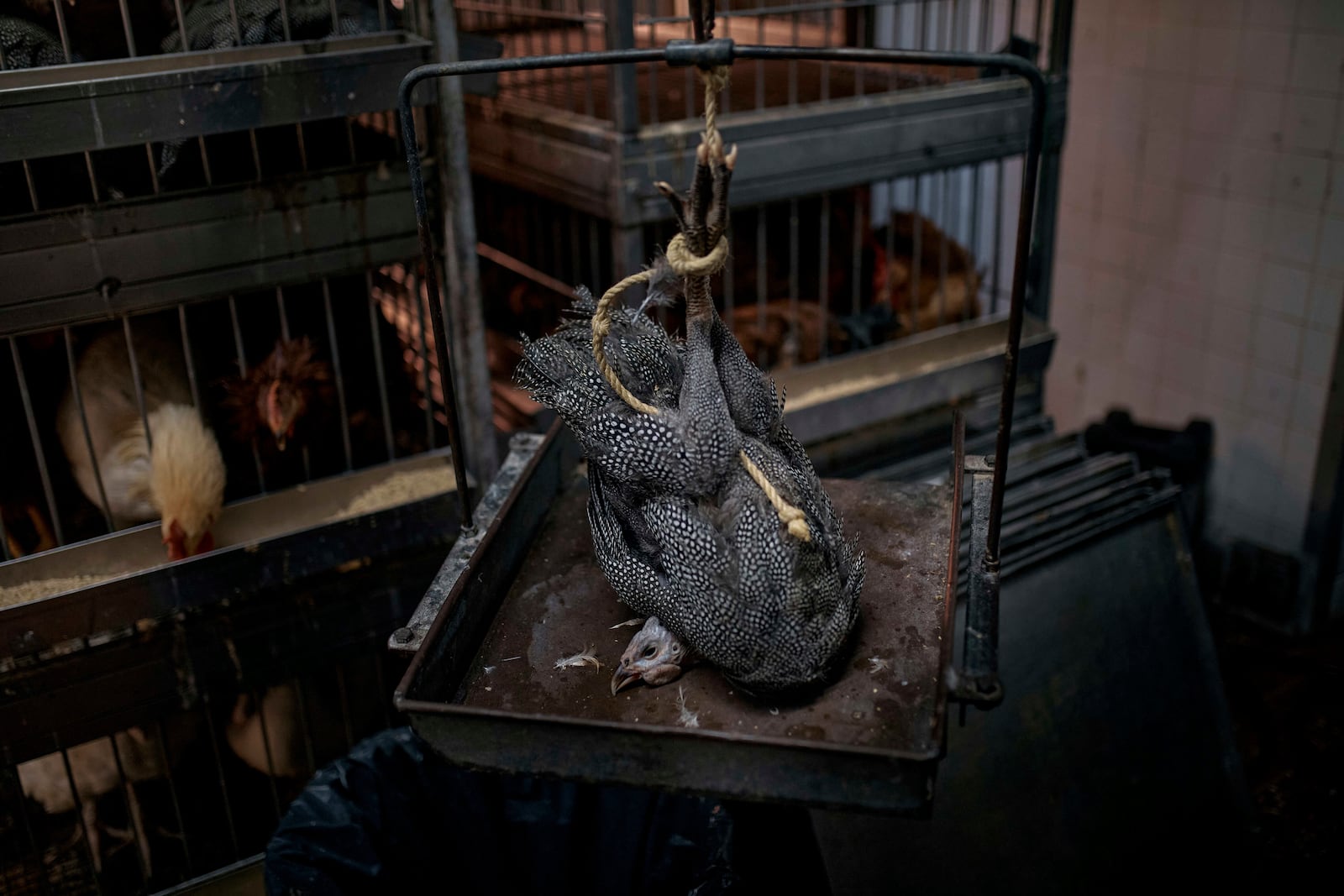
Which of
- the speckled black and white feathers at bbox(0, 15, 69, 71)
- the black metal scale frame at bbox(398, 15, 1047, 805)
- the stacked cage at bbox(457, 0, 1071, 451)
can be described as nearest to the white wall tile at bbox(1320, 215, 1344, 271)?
the stacked cage at bbox(457, 0, 1071, 451)

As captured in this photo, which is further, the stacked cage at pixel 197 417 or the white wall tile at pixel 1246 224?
the white wall tile at pixel 1246 224

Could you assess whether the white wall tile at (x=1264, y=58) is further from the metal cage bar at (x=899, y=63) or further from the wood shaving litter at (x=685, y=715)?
the wood shaving litter at (x=685, y=715)

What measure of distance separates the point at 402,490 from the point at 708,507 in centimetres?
112

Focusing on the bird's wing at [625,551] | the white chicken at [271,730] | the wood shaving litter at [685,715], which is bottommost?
the white chicken at [271,730]

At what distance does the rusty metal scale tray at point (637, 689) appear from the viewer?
3.72 ft

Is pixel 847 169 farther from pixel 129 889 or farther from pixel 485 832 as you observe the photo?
pixel 129 889

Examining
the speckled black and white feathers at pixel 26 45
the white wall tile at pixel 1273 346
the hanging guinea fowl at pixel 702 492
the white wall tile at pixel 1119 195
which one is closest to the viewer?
the hanging guinea fowl at pixel 702 492

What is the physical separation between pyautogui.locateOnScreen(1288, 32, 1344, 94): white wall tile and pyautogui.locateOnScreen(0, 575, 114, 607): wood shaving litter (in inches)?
129

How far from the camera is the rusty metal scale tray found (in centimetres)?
113

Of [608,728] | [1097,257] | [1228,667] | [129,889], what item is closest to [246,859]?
[129,889]

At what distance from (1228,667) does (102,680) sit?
296cm

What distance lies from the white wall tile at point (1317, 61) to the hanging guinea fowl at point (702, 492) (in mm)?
2445

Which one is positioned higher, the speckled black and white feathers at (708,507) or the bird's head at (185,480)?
the speckled black and white feathers at (708,507)

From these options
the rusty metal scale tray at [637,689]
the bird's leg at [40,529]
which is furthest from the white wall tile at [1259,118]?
the bird's leg at [40,529]
